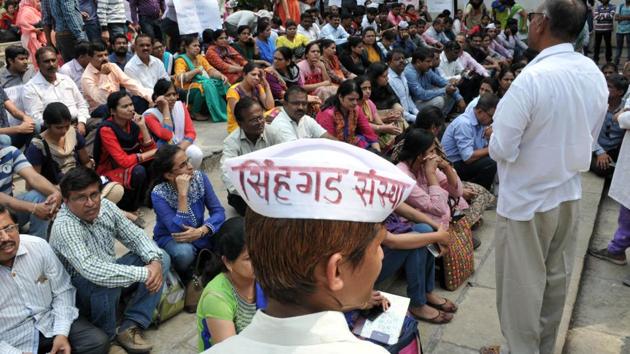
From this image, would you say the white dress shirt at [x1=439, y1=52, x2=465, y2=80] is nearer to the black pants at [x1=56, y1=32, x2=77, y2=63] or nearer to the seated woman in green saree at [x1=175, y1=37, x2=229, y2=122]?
the seated woman in green saree at [x1=175, y1=37, x2=229, y2=122]

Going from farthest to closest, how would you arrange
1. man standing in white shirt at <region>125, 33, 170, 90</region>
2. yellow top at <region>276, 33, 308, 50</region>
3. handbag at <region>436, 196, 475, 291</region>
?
1. yellow top at <region>276, 33, 308, 50</region>
2. man standing in white shirt at <region>125, 33, 170, 90</region>
3. handbag at <region>436, 196, 475, 291</region>

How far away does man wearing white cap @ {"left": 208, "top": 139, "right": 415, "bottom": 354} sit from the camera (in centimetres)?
98

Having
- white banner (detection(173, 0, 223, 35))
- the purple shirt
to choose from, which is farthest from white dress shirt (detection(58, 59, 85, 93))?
the purple shirt

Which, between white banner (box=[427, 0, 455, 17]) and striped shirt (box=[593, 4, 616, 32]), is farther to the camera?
white banner (box=[427, 0, 455, 17])

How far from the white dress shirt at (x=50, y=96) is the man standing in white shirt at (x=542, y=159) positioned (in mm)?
4039

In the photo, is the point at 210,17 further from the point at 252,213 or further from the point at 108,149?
the point at 252,213

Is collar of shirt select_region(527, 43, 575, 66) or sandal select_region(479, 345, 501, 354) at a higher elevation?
collar of shirt select_region(527, 43, 575, 66)

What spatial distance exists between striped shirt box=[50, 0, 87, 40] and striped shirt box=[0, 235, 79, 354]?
13.4ft

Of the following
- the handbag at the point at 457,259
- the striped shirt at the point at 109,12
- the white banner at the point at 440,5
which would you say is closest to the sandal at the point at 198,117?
the striped shirt at the point at 109,12

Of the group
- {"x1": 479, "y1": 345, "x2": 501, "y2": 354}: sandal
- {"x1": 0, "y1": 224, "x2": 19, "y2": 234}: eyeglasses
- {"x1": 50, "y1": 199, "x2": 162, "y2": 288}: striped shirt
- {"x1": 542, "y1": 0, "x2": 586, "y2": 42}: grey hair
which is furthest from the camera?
{"x1": 479, "y1": 345, "x2": 501, "y2": 354}: sandal

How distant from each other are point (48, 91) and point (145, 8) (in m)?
3.60

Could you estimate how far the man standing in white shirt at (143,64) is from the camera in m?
6.32

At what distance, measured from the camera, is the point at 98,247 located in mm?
3117

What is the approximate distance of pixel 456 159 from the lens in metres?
5.42
